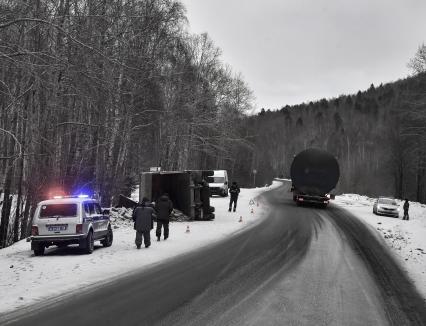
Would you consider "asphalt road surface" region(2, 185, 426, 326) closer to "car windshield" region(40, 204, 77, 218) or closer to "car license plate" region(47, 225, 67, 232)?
"car license plate" region(47, 225, 67, 232)

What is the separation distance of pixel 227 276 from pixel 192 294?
2082 mm

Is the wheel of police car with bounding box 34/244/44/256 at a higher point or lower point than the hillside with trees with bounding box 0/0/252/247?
lower

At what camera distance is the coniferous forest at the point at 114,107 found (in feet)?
32.2

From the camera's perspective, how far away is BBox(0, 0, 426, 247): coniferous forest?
386 inches

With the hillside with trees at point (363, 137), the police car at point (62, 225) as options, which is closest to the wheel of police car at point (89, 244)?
the police car at point (62, 225)

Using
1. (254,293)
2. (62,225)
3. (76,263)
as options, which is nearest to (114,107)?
→ (62,225)

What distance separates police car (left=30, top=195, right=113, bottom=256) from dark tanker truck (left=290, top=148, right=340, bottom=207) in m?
22.2

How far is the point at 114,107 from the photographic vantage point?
21188 millimetres

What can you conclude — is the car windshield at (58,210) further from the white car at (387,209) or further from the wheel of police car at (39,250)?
the white car at (387,209)

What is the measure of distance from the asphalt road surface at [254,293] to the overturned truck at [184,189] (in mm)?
9301

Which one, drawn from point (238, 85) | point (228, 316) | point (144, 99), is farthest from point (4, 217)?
point (238, 85)

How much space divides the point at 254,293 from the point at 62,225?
24.4 feet

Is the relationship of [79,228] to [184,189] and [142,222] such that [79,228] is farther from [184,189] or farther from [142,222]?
[184,189]

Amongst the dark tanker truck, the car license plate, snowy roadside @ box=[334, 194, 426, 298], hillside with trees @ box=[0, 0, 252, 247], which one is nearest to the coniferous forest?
hillside with trees @ box=[0, 0, 252, 247]
